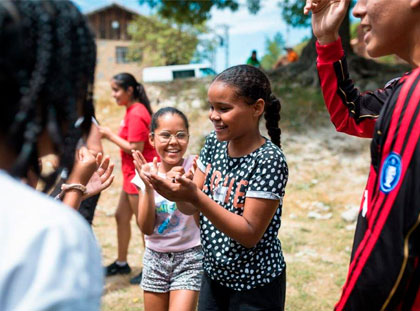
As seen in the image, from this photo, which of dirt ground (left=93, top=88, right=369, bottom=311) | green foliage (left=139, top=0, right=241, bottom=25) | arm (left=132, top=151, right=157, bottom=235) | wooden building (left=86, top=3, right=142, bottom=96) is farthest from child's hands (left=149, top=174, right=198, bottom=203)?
wooden building (left=86, top=3, right=142, bottom=96)

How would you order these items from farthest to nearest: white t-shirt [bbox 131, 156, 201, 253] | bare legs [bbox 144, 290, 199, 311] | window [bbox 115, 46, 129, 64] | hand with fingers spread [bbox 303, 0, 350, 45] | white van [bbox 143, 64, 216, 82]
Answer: window [bbox 115, 46, 129, 64] → white van [bbox 143, 64, 216, 82] → white t-shirt [bbox 131, 156, 201, 253] → bare legs [bbox 144, 290, 199, 311] → hand with fingers spread [bbox 303, 0, 350, 45]

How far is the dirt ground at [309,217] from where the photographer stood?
4.39 meters

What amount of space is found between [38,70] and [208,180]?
4.80 feet

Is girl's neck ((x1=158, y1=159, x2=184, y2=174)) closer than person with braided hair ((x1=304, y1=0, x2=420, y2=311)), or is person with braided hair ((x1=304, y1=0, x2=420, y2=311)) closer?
person with braided hair ((x1=304, y1=0, x2=420, y2=311))

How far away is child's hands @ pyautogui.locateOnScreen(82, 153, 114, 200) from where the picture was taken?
2.26 metres

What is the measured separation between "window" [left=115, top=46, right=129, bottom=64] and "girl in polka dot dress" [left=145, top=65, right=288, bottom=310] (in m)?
38.8

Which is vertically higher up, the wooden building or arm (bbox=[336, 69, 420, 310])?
the wooden building

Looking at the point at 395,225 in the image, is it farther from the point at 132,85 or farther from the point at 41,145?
the point at 132,85

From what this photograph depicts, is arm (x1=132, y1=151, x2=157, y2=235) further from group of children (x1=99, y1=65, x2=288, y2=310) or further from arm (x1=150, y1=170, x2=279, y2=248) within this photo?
arm (x1=150, y1=170, x2=279, y2=248)

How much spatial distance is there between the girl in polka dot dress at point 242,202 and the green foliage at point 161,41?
3537 cm

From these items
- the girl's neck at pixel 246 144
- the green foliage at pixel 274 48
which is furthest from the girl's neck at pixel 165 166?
the green foliage at pixel 274 48

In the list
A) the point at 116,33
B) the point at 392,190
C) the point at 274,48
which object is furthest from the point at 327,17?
the point at 274,48

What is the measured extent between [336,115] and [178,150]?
49.8 inches

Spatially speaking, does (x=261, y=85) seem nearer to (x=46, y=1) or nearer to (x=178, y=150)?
(x=178, y=150)
